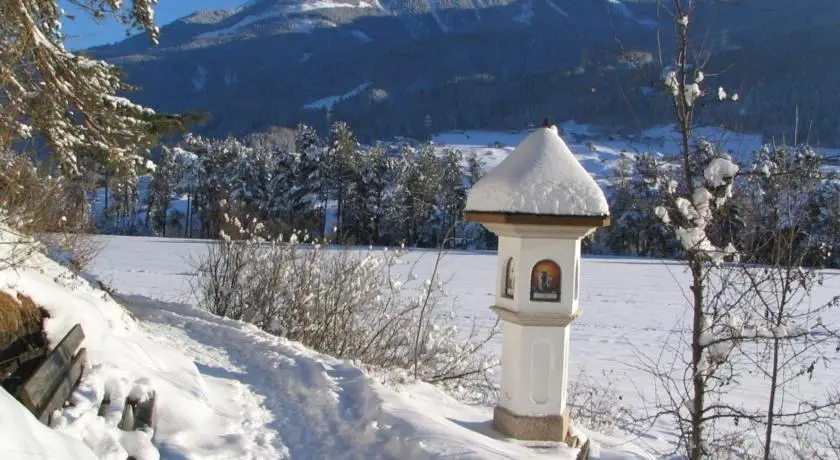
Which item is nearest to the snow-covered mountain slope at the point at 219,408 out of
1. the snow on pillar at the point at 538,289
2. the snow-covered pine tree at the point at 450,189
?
the snow on pillar at the point at 538,289

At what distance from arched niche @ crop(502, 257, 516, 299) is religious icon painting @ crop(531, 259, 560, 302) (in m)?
0.21

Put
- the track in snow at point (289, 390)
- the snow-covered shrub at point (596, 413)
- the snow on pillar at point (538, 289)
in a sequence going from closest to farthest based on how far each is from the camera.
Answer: the track in snow at point (289, 390), the snow on pillar at point (538, 289), the snow-covered shrub at point (596, 413)

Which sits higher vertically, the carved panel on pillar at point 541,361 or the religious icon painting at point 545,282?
the religious icon painting at point 545,282

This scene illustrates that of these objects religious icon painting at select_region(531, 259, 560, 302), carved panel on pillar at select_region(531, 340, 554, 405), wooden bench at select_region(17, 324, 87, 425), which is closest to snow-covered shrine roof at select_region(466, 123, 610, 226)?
religious icon painting at select_region(531, 259, 560, 302)

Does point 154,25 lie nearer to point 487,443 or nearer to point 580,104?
point 487,443

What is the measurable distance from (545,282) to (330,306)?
525cm

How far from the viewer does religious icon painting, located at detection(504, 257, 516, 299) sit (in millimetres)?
5379

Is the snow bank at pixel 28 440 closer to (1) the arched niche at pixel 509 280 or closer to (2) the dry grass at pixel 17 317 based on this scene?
(2) the dry grass at pixel 17 317

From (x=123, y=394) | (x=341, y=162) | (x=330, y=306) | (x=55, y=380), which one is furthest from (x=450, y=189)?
(x=55, y=380)

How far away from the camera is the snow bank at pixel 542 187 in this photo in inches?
198

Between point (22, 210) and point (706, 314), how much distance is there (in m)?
5.31

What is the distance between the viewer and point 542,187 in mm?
5031

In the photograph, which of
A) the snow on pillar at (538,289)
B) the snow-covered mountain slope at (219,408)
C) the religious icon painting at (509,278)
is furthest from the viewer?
the religious icon painting at (509,278)

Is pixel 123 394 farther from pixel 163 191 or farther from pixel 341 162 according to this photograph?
pixel 163 191
